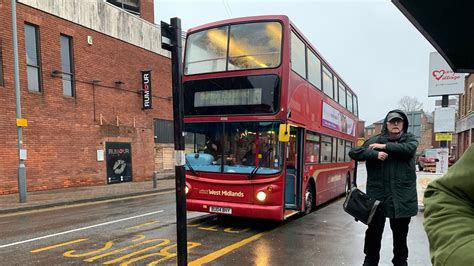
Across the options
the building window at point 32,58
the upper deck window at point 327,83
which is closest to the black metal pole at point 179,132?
the upper deck window at point 327,83

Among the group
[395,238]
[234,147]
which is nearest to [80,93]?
[234,147]

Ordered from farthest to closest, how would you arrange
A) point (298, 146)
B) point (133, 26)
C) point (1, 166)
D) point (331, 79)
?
point (133, 26), point (1, 166), point (331, 79), point (298, 146)

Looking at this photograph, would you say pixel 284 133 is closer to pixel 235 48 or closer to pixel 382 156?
pixel 235 48

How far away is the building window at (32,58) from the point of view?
1311 cm

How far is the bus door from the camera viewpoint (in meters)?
7.61

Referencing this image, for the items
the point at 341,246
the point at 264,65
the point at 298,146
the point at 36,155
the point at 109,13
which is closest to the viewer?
the point at 341,246

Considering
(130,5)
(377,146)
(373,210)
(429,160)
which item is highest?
(130,5)

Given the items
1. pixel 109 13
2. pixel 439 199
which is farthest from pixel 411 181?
pixel 109 13

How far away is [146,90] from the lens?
18203 mm

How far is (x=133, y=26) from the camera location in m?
18.0

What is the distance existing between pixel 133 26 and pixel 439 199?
19002 millimetres

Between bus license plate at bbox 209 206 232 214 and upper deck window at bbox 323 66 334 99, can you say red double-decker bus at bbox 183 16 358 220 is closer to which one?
bus license plate at bbox 209 206 232 214

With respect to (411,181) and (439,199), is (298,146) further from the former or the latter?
(439,199)

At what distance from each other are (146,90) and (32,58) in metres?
5.92
